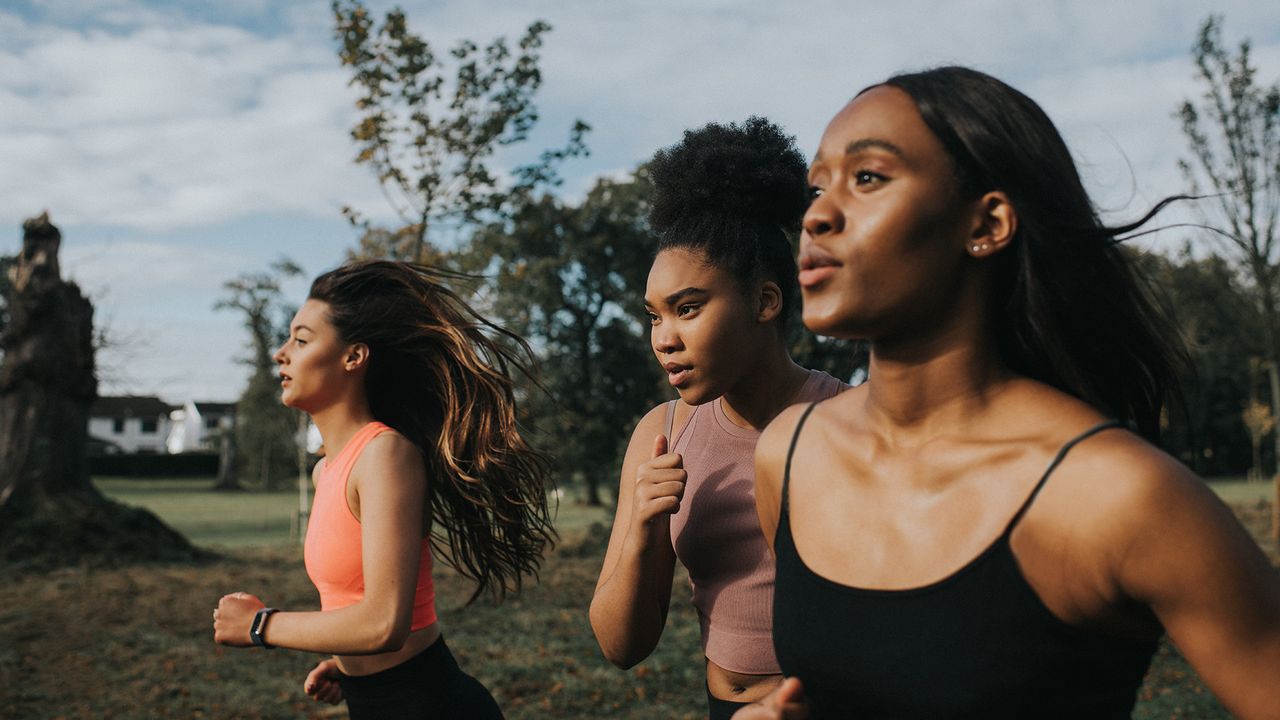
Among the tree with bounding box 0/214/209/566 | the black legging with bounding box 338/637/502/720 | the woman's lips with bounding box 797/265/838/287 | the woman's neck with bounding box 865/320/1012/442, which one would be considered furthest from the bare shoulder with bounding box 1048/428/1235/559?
the tree with bounding box 0/214/209/566

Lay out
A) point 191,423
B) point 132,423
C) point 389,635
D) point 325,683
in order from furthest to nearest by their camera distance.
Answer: point 191,423, point 132,423, point 325,683, point 389,635

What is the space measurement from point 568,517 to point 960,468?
28.9 meters

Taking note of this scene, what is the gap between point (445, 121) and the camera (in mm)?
11484

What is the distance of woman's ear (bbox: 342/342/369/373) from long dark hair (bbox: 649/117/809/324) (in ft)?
3.81

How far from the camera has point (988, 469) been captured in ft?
5.54

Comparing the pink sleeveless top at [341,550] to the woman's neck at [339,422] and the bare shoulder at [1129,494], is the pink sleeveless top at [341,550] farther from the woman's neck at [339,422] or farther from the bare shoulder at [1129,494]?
the bare shoulder at [1129,494]

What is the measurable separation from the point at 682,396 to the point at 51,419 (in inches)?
578

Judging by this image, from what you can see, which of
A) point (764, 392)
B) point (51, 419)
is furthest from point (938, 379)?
point (51, 419)

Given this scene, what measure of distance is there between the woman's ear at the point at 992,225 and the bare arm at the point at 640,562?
98cm

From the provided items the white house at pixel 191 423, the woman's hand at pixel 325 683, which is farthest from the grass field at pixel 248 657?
the white house at pixel 191 423

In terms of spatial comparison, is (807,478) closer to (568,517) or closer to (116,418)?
(568,517)

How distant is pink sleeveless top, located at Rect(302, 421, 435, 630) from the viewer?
10.6ft

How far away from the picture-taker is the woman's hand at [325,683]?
348 centimetres

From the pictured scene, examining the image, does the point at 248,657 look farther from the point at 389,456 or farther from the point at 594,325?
the point at 594,325
